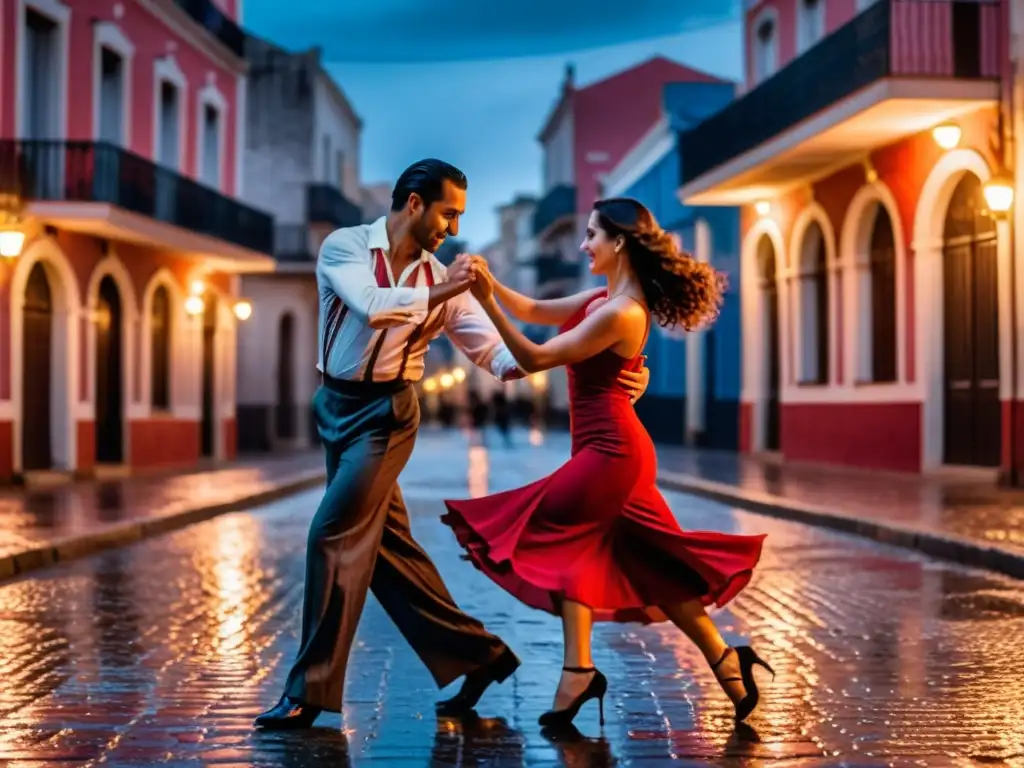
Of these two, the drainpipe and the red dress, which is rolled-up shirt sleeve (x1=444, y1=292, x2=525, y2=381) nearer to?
the red dress

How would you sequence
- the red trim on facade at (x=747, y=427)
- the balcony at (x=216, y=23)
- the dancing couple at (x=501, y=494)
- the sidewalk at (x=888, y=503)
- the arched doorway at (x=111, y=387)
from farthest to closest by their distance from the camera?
the red trim on facade at (x=747, y=427), the balcony at (x=216, y=23), the arched doorway at (x=111, y=387), the sidewalk at (x=888, y=503), the dancing couple at (x=501, y=494)

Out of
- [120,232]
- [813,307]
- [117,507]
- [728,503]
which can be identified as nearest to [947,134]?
[728,503]

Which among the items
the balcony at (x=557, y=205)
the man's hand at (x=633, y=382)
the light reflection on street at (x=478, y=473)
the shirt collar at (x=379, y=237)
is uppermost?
the balcony at (x=557, y=205)

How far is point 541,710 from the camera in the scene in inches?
233

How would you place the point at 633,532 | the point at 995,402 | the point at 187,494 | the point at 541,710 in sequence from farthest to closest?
1. the point at 995,402
2. the point at 187,494
3. the point at 541,710
4. the point at 633,532

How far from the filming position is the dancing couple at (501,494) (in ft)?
17.4

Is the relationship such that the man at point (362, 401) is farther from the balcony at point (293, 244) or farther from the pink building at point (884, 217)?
the balcony at point (293, 244)

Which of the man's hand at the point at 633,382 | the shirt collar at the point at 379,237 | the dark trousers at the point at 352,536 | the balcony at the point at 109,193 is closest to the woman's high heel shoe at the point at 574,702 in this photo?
the dark trousers at the point at 352,536

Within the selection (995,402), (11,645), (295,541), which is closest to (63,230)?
(295,541)

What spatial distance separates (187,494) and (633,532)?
1399 cm

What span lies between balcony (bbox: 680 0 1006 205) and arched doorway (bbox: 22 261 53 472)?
35.5 feet

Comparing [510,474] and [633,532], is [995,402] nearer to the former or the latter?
[510,474]

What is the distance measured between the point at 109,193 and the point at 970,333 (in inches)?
471

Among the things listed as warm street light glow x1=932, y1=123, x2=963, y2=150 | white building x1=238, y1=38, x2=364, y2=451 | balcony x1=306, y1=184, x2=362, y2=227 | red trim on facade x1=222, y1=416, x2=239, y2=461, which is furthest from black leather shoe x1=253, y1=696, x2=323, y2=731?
balcony x1=306, y1=184, x2=362, y2=227
